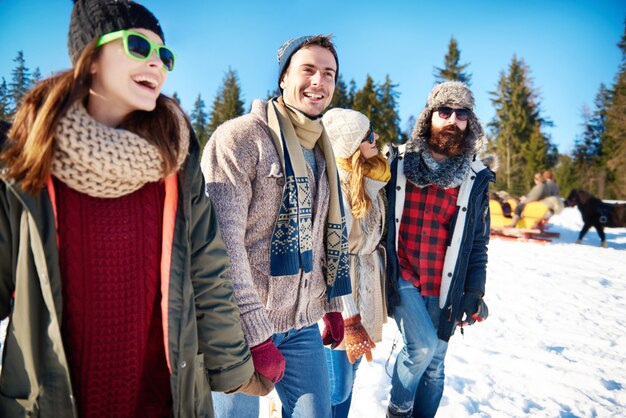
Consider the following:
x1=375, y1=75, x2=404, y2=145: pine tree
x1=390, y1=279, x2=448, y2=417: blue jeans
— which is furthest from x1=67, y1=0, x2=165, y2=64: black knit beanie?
x1=375, y1=75, x2=404, y2=145: pine tree

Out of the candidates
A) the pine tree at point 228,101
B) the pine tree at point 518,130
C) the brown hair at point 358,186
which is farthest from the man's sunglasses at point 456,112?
the pine tree at point 228,101

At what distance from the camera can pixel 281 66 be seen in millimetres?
2121

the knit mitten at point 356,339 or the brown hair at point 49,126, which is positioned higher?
the brown hair at point 49,126

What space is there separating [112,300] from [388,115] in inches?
1432

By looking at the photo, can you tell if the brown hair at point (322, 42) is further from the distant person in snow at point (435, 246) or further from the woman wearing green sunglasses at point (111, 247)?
the distant person in snow at point (435, 246)

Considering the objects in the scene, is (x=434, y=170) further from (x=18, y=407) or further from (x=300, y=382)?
(x=18, y=407)

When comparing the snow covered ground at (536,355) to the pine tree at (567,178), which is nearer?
the snow covered ground at (536,355)

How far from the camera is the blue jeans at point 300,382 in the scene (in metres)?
1.84

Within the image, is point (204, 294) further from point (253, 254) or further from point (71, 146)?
point (71, 146)

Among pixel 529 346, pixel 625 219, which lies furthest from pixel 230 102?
pixel 529 346

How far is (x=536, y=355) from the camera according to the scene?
424 centimetres

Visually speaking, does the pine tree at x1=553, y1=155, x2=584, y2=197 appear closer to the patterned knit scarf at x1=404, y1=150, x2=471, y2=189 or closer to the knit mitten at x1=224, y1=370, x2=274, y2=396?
the patterned knit scarf at x1=404, y1=150, x2=471, y2=189

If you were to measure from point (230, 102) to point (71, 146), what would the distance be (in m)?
41.5

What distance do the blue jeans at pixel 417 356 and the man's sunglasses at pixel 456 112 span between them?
149 cm
